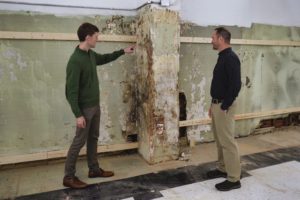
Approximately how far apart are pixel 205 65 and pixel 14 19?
2502mm

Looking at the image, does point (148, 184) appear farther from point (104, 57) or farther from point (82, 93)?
point (104, 57)

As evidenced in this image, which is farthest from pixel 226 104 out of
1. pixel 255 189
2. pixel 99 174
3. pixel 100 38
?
pixel 100 38

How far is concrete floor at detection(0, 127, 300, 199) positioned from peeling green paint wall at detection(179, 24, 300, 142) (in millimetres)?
395

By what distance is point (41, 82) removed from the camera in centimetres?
326

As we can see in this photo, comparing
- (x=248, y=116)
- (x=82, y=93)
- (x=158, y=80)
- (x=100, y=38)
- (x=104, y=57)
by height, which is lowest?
(x=248, y=116)

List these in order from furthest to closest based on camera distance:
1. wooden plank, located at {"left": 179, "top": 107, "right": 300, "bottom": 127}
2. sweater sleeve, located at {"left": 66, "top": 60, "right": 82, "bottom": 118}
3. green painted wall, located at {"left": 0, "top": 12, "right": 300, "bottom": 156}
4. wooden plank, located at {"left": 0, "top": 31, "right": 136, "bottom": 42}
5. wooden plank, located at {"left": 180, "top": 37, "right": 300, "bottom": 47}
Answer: wooden plank, located at {"left": 179, "top": 107, "right": 300, "bottom": 127} < wooden plank, located at {"left": 180, "top": 37, "right": 300, "bottom": 47} < green painted wall, located at {"left": 0, "top": 12, "right": 300, "bottom": 156} < wooden plank, located at {"left": 0, "top": 31, "right": 136, "bottom": 42} < sweater sleeve, located at {"left": 66, "top": 60, "right": 82, "bottom": 118}

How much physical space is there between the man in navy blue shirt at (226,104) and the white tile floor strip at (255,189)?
104mm

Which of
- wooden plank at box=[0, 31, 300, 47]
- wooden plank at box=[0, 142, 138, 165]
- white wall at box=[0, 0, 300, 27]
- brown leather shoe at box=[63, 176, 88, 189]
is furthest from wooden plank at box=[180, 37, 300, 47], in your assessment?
brown leather shoe at box=[63, 176, 88, 189]

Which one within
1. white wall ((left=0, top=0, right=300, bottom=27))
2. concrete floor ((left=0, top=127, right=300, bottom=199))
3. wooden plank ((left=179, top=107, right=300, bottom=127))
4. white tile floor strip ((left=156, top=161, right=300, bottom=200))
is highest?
white wall ((left=0, top=0, right=300, bottom=27))

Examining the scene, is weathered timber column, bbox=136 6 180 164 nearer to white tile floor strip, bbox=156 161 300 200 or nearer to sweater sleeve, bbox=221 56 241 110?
white tile floor strip, bbox=156 161 300 200

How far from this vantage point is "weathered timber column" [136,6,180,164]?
330 cm

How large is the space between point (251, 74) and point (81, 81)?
283 cm

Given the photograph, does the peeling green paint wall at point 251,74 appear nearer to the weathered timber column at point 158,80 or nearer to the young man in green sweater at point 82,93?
the weathered timber column at point 158,80

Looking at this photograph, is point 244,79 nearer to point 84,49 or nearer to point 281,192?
point 281,192
